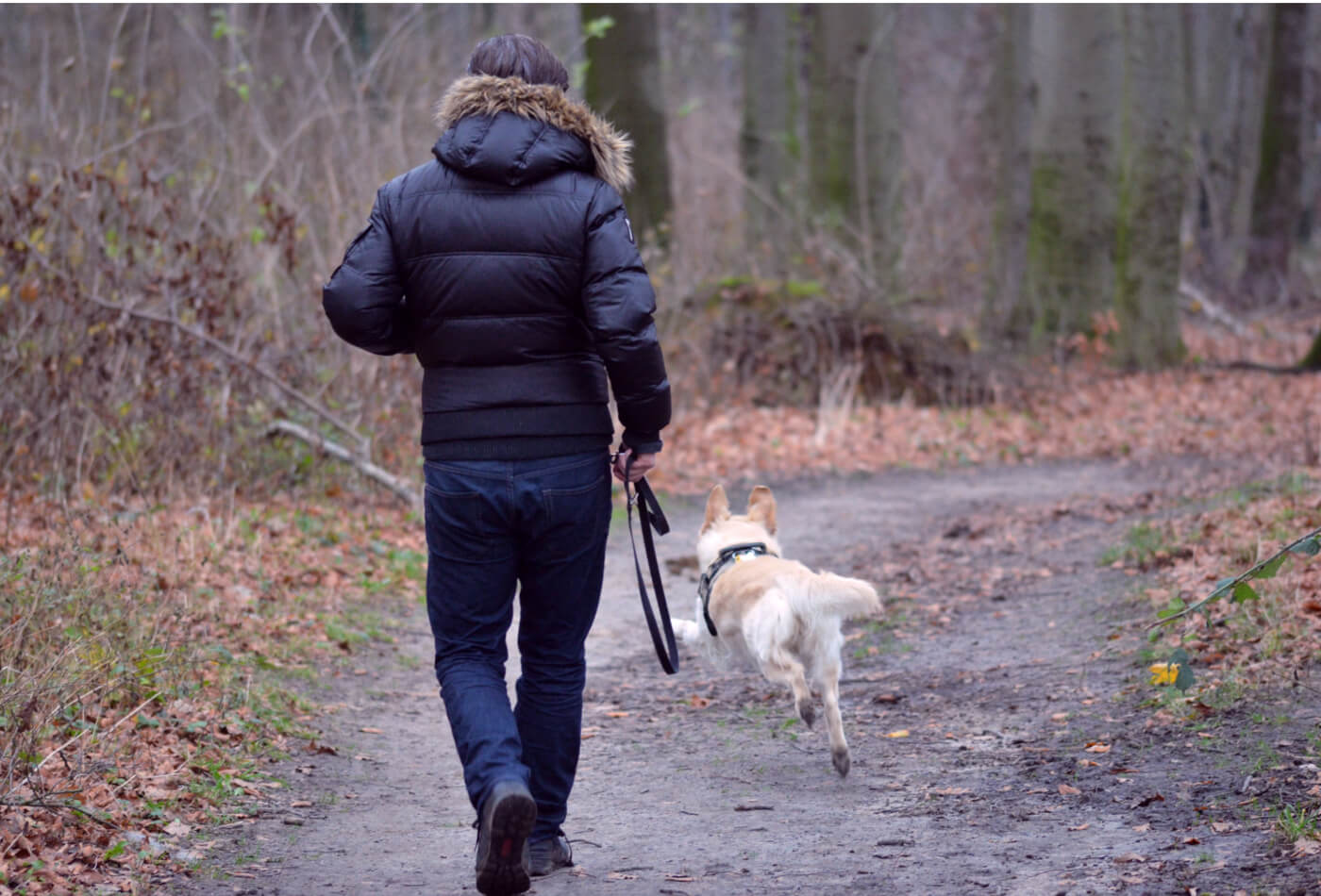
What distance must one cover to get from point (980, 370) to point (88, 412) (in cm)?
1051

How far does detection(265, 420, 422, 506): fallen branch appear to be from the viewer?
10055 millimetres

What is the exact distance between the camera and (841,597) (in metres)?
4.88

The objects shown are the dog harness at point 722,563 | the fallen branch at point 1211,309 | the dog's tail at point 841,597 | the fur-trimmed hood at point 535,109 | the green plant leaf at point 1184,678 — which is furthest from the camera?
the fallen branch at point 1211,309

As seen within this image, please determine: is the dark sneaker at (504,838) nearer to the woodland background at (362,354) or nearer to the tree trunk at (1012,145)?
the woodland background at (362,354)

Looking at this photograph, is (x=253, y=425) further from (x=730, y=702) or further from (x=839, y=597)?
(x=839, y=597)

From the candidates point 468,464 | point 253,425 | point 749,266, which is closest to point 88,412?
point 253,425

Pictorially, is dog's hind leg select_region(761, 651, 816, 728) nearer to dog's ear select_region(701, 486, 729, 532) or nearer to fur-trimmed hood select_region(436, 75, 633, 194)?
dog's ear select_region(701, 486, 729, 532)

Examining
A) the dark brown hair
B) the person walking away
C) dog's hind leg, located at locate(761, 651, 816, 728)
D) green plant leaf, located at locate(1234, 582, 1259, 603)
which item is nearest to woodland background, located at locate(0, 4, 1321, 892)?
the person walking away

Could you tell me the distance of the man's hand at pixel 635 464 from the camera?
411cm

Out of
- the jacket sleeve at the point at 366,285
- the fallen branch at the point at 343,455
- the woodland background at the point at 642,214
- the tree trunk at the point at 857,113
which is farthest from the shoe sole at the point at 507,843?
the tree trunk at the point at 857,113

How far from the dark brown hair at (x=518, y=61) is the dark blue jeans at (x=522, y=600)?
1.12 meters

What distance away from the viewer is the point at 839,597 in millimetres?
4887

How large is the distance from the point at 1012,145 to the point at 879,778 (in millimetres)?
20041

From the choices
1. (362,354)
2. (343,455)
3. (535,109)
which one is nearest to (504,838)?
(535,109)
